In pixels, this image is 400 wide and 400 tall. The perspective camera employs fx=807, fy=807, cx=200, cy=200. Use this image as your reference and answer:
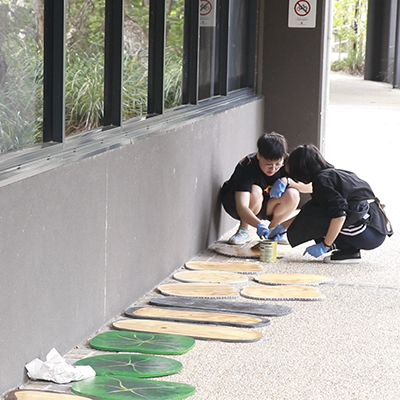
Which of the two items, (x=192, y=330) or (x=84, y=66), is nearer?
(x=84, y=66)

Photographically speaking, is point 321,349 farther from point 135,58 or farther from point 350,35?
point 350,35

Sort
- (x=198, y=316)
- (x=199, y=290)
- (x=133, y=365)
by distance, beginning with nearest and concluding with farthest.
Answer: (x=133, y=365) → (x=198, y=316) → (x=199, y=290)

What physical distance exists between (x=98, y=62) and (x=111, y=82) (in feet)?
0.57

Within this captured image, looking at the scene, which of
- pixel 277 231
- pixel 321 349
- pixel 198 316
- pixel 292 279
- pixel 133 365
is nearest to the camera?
pixel 133 365

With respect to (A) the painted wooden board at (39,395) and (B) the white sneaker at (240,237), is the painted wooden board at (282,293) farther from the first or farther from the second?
(A) the painted wooden board at (39,395)

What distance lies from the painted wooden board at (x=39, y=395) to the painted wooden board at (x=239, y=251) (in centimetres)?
243

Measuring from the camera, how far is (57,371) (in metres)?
3.24

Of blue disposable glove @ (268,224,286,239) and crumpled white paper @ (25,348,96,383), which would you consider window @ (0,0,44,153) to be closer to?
crumpled white paper @ (25,348,96,383)

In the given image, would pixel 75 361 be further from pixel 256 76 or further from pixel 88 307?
pixel 256 76

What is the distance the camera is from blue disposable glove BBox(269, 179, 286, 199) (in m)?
5.63


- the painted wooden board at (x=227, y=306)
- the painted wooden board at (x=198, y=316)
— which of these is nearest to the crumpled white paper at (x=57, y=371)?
the painted wooden board at (x=198, y=316)

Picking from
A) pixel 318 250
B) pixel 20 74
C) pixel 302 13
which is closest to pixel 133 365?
pixel 20 74

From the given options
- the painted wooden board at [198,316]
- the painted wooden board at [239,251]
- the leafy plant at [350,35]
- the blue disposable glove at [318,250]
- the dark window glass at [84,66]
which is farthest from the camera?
the leafy plant at [350,35]

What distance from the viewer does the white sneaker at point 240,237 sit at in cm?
571
